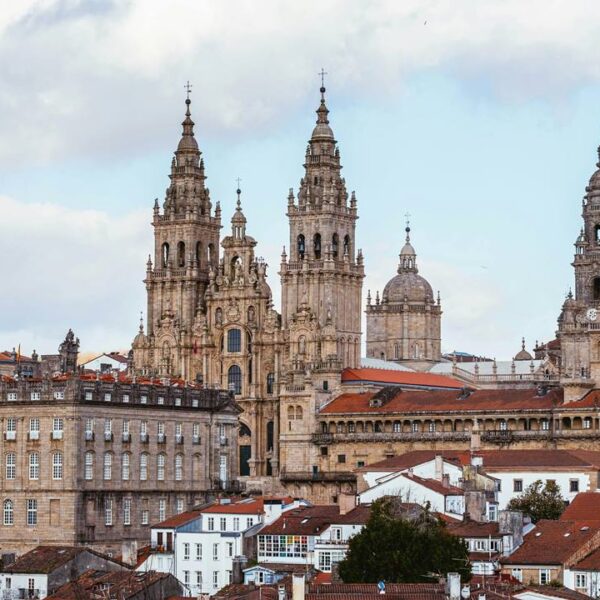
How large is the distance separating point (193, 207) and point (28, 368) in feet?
64.7

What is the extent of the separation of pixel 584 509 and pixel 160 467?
38725 millimetres

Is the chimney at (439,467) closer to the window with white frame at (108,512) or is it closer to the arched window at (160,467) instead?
the arched window at (160,467)

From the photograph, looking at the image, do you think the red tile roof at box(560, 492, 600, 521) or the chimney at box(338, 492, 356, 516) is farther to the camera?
the chimney at box(338, 492, 356, 516)

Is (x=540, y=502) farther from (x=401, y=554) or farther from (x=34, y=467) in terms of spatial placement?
(x=34, y=467)

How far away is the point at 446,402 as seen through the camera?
537ft

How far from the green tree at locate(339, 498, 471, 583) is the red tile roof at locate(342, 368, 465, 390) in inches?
2832

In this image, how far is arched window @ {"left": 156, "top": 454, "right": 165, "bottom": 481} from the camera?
5669 inches

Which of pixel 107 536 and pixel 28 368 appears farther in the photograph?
pixel 28 368

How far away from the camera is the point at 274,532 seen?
4414 inches

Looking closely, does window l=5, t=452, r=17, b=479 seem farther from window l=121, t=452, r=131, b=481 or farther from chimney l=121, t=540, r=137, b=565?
chimney l=121, t=540, r=137, b=565

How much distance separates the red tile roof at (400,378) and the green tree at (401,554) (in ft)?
236

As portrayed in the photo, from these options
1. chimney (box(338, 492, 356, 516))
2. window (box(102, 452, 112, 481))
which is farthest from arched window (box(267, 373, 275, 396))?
chimney (box(338, 492, 356, 516))

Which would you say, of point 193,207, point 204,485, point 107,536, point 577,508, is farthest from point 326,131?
point 577,508

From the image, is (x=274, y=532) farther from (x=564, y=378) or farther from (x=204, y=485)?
(x=564, y=378)
